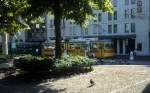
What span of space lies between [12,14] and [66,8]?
4544mm

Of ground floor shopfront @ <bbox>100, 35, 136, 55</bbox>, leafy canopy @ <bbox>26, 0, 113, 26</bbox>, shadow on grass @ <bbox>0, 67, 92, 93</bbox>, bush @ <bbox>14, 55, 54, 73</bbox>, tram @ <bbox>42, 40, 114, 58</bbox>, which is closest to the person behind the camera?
shadow on grass @ <bbox>0, 67, 92, 93</bbox>

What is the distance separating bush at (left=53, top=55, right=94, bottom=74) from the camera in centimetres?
1944

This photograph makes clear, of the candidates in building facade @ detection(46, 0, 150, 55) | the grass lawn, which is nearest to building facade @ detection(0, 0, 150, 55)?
building facade @ detection(46, 0, 150, 55)

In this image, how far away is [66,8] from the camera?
21984mm

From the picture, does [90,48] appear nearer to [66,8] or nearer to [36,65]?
[66,8]

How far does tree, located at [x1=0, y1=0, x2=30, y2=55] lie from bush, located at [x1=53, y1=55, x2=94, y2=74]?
4072 millimetres

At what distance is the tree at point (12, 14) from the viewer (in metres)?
24.0

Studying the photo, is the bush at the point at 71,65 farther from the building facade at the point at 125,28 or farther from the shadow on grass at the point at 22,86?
the building facade at the point at 125,28

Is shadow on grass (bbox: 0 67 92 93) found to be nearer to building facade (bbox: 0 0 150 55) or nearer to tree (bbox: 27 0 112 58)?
tree (bbox: 27 0 112 58)

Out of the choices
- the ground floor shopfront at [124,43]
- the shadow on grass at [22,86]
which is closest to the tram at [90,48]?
the ground floor shopfront at [124,43]

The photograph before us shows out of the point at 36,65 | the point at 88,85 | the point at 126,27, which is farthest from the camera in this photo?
the point at 126,27

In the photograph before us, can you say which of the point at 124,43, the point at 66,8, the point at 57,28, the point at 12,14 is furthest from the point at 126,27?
the point at 66,8

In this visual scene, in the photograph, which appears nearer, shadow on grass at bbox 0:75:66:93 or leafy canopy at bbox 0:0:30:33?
shadow on grass at bbox 0:75:66:93

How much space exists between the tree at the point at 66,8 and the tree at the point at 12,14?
2.48 ft
